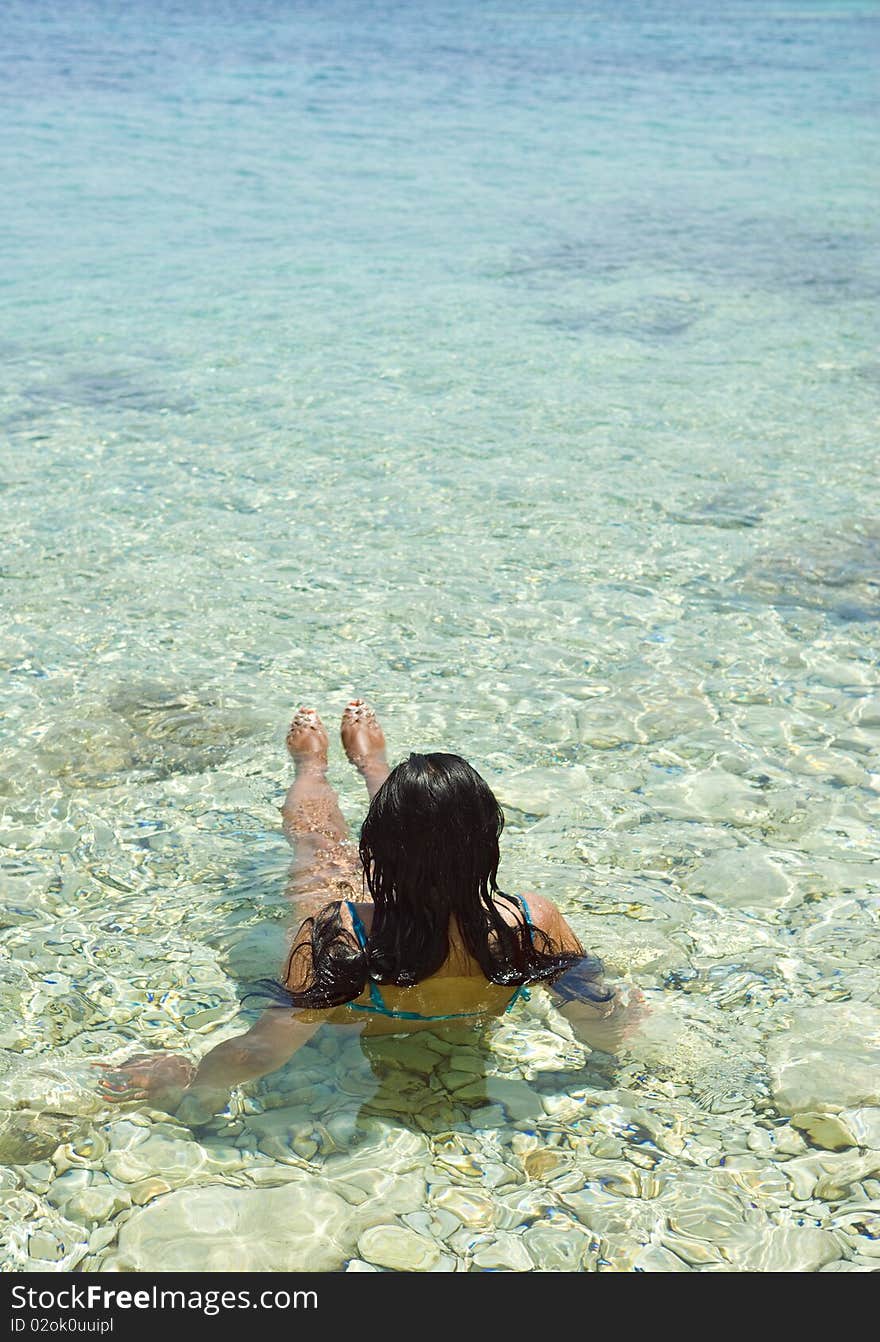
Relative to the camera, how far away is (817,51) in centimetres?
3622

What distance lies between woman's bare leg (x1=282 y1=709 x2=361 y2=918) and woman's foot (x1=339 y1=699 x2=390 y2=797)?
0.11m

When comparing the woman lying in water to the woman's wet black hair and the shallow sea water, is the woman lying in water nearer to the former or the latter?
the woman's wet black hair

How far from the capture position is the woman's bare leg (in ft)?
14.6

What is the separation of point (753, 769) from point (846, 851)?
67 cm

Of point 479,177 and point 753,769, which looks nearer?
point 753,769

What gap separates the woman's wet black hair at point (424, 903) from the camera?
11.1ft

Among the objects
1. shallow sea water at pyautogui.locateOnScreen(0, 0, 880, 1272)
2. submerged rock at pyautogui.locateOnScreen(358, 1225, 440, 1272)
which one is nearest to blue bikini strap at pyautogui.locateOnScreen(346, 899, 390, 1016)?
shallow sea water at pyautogui.locateOnScreen(0, 0, 880, 1272)

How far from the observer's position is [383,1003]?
3.77 metres

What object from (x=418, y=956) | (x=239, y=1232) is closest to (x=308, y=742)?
(x=418, y=956)

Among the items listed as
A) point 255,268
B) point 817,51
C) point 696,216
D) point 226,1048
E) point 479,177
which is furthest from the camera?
point 817,51

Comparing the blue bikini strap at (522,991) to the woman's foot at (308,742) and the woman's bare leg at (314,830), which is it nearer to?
the woman's bare leg at (314,830)

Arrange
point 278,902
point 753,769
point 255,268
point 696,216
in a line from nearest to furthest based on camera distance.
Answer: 1. point 278,902
2. point 753,769
3. point 255,268
4. point 696,216
